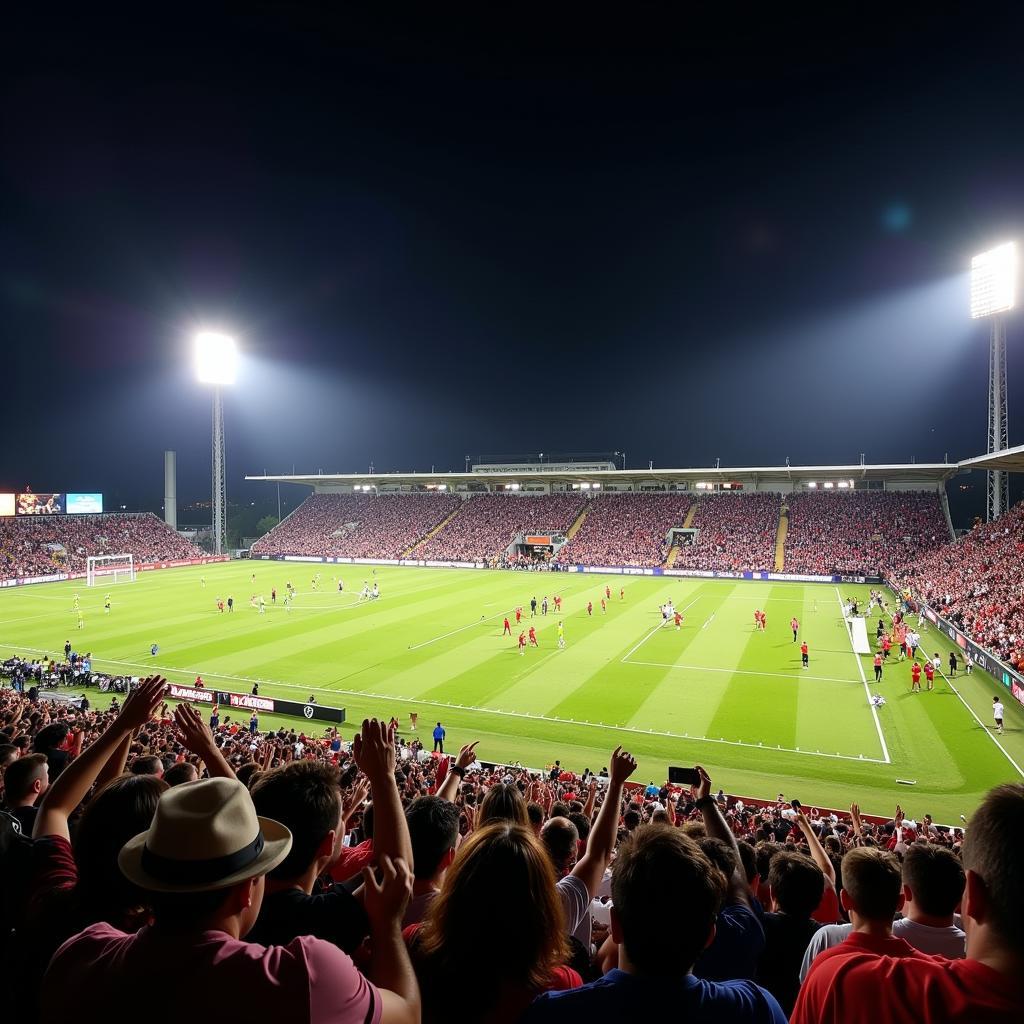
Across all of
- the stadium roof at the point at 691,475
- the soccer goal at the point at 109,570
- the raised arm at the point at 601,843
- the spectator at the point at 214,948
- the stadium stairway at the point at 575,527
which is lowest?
the soccer goal at the point at 109,570

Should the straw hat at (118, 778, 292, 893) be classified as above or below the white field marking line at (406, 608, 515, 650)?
above

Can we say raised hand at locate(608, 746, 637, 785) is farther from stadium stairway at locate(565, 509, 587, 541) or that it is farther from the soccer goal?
stadium stairway at locate(565, 509, 587, 541)

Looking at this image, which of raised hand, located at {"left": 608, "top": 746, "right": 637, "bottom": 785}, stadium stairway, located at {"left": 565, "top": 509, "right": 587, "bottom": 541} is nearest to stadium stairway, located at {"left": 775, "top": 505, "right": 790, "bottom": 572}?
stadium stairway, located at {"left": 565, "top": 509, "right": 587, "bottom": 541}

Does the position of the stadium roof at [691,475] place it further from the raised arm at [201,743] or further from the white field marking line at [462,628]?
the raised arm at [201,743]

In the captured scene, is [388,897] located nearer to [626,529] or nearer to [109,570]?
[626,529]

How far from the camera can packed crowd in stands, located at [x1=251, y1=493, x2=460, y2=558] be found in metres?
78.2

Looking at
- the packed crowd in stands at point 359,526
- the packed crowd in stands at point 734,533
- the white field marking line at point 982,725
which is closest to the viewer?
the white field marking line at point 982,725

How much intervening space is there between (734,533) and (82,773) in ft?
217

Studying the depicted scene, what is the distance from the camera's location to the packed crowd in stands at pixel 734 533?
196ft

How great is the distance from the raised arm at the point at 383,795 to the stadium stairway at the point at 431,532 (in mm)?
71129

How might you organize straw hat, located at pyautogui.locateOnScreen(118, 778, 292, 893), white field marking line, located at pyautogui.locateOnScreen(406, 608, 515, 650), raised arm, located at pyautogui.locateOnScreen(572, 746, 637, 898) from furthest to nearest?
1. white field marking line, located at pyautogui.locateOnScreen(406, 608, 515, 650)
2. raised arm, located at pyautogui.locateOnScreen(572, 746, 637, 898)
3. straw hat, located at pyautogui.locateOnScreen(118, 778, 292, 893)

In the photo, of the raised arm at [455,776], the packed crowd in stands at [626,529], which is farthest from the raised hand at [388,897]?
the packed crowd in stands at [626,529]

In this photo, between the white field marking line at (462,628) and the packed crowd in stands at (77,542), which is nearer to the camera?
the white field marking line at (462,628)

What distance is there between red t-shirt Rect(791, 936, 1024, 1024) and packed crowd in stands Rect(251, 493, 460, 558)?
73.2m
